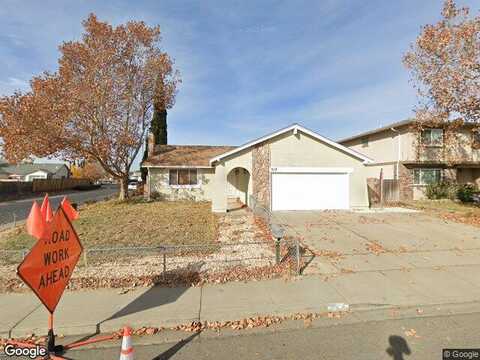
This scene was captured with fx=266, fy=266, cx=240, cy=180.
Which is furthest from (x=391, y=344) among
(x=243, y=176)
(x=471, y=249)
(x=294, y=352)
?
(x=243, y=176)

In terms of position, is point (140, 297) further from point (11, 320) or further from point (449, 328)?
point (449, 328)

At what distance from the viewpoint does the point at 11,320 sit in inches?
158

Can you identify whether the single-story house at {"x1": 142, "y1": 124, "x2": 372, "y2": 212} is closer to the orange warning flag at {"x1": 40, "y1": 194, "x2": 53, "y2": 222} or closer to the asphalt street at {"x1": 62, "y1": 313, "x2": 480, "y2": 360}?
the orange warning flag at {"x1": 40, "y1": 194, "x2": 53, "y2": 222}

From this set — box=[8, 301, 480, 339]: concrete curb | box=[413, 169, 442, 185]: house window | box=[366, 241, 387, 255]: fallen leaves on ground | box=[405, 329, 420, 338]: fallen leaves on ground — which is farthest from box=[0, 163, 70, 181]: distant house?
box=[405, 329, 420, 338]: fallen leaves on ground

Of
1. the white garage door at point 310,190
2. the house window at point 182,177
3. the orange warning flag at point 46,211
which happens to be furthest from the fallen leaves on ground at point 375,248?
the house window at point 182,177

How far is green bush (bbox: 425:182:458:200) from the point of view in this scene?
19812 millimetres

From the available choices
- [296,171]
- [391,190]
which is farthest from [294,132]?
[391,190]

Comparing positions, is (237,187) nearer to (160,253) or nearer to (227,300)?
(160,253)

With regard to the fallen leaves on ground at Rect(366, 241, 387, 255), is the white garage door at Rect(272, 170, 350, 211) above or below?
above

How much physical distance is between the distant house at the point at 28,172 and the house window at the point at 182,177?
46.4 meters

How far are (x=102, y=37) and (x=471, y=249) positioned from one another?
67.6 ft

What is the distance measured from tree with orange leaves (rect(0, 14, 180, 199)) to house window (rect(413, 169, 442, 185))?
20011mm

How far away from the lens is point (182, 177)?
66.3 ft

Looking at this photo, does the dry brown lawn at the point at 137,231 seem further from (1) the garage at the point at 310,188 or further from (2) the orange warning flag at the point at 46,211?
(1) the garage at the point at 310,188
